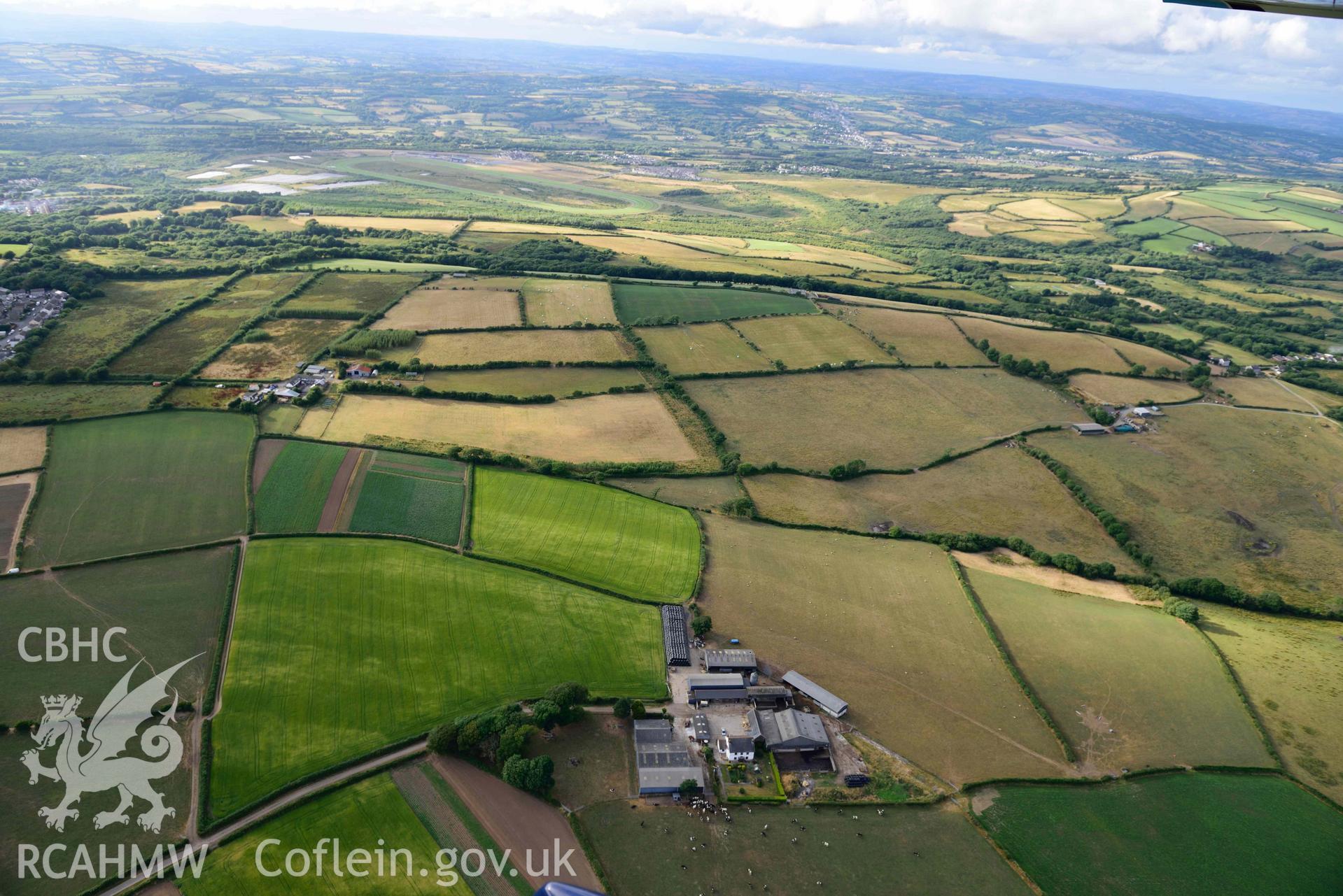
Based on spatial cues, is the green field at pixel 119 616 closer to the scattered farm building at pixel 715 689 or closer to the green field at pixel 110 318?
the scattered farm building at pixel 715 689

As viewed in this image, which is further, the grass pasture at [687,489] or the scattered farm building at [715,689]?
the grass pasture at [687,489]

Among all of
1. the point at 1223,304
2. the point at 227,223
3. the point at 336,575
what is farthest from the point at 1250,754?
the point at 227,223

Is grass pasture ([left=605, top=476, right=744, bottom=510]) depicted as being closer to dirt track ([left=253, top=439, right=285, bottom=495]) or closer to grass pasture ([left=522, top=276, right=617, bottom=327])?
dirt track ([left=253, top=439, right=285, bottom=495])

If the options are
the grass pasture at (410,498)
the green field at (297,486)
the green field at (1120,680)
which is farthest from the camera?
the grass pasture at (410,498)

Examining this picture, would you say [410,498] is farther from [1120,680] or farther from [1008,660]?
[1120,680]

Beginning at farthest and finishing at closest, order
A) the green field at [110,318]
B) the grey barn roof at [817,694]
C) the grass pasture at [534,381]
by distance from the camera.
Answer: the grass pasture at [534,381] < the green field at [110,318] < the grey barn roof at [817,694]

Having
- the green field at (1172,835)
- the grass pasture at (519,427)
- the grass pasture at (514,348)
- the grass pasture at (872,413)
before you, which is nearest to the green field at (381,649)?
the grass pasture at (519,427)

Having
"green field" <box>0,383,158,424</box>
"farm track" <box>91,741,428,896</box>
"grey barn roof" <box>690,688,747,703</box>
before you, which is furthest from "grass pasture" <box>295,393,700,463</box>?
"farm track" <box>91,741,428,896</box>
